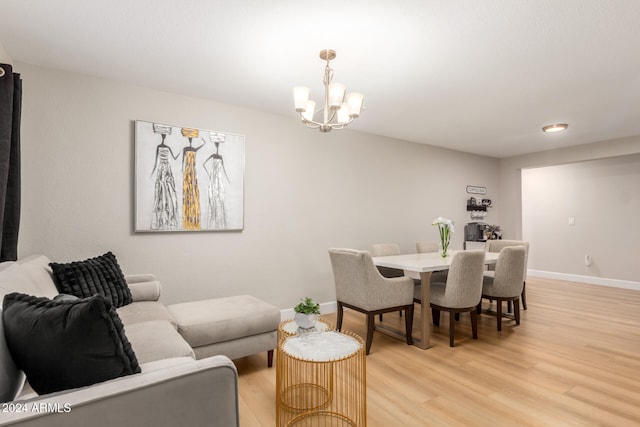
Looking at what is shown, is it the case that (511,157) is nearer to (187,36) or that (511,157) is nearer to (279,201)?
(279,201)

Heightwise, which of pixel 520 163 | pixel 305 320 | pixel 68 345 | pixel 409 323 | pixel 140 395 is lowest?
pixel 409 323

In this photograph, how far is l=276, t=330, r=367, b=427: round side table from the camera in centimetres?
179

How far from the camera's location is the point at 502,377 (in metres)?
2.45

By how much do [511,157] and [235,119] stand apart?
5207 mm

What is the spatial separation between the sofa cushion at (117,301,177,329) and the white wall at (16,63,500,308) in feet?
2.09

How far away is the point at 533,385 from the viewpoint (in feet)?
7.63

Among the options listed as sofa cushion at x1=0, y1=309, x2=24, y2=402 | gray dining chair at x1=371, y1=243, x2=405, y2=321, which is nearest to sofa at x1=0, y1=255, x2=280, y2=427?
sofa cushion at x1=0, y1=309, x2=24, y2=402

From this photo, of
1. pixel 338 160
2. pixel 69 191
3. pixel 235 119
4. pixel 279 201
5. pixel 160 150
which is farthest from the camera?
pixel 338 160

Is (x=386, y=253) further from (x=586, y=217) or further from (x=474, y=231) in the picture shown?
(x=586, y=217)

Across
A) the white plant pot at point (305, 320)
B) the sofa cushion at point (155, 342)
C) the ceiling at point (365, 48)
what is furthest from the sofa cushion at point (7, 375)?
the ceiling at point (365, 48)

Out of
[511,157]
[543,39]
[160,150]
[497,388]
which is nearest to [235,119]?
[160,150]

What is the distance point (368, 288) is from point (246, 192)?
5.29 ft

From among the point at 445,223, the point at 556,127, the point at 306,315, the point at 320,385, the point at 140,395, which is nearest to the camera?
the point at 140,395

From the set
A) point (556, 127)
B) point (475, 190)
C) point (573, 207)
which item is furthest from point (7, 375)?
point (573, 207)
